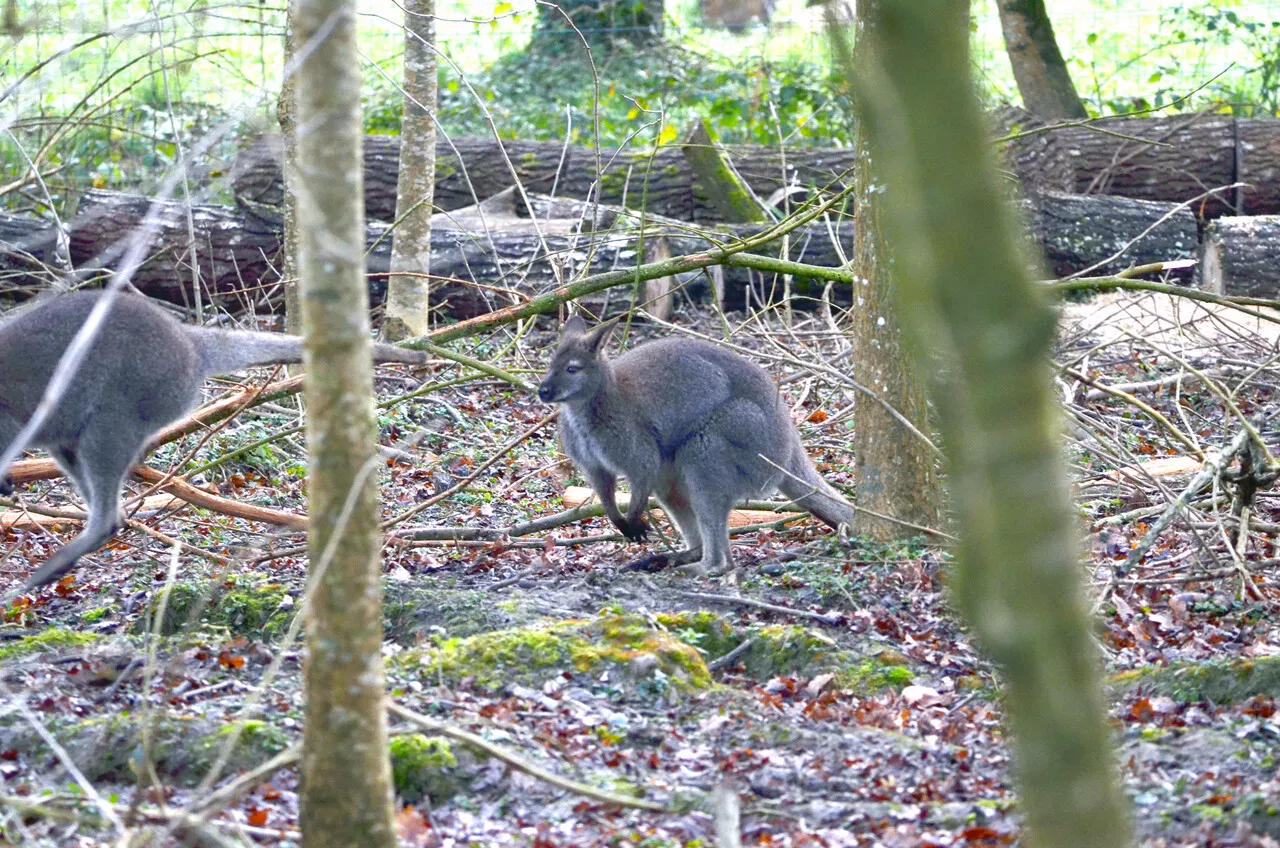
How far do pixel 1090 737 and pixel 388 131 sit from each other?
15.3 m

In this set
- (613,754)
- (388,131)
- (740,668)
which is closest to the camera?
(613,754)

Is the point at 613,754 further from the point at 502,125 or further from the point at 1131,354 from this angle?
the point at 502,125

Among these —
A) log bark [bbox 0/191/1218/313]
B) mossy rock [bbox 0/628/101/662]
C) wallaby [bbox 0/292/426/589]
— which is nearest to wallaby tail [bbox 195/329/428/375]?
wallaby [bbox 0/292/426/589]

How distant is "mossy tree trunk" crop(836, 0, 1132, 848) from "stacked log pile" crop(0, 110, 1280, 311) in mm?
8018

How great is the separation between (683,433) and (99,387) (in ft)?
9.80

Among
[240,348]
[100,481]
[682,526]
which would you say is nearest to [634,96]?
[682,526]

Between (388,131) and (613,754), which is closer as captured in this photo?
(613,754)

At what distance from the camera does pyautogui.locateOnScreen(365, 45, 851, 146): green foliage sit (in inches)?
628

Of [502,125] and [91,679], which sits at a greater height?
[502,125]

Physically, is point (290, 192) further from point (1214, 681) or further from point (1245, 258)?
point (1245, 258)

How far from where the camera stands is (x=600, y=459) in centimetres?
689

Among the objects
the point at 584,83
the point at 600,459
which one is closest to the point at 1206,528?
the point at 600,459

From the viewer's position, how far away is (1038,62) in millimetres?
14844

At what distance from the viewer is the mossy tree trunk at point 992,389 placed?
1684 millimetres
